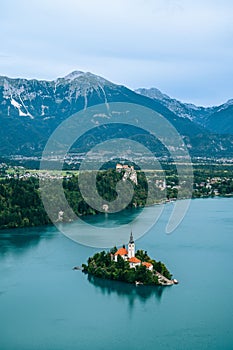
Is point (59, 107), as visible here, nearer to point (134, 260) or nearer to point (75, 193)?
point (75, 193)

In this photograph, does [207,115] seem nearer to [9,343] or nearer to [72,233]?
[72,233]

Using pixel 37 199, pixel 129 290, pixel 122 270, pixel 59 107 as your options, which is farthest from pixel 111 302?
pixel 59 107

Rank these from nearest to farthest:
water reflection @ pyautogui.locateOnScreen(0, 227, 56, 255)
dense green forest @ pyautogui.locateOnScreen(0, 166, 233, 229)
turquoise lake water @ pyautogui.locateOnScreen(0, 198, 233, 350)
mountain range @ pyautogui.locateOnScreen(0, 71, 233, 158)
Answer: turquoise lake water @ pyautogui.locateOnScreen(0, 198, 233, 350), water reflection @ pyautogui.locateOnScreen(0, 227, 56, 255), dense green forest @ pyautogui.locateOnScreen(0, 166, 233, 229), mountain range @ pyautogui.locateOnScreen(0, 71, 233, 158)

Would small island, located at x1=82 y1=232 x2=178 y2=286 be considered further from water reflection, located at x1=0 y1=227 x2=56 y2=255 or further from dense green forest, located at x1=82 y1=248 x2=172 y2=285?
water reflection, located at x1=0 y1=227 x2=56 y2=255

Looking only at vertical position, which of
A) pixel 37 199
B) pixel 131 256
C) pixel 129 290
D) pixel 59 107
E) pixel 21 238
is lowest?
pixel 129 290

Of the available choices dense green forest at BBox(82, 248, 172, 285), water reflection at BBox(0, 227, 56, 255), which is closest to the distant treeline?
water reflection at BBox(0, 227, 56, 255)

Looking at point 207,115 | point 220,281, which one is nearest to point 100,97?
point 207,115

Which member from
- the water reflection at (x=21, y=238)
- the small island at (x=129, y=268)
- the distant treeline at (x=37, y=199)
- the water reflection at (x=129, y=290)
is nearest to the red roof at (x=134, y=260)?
the small island at (x=129, y=268)

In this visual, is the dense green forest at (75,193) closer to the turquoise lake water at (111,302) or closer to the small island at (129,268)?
the turquoise lake water at (111,302)
